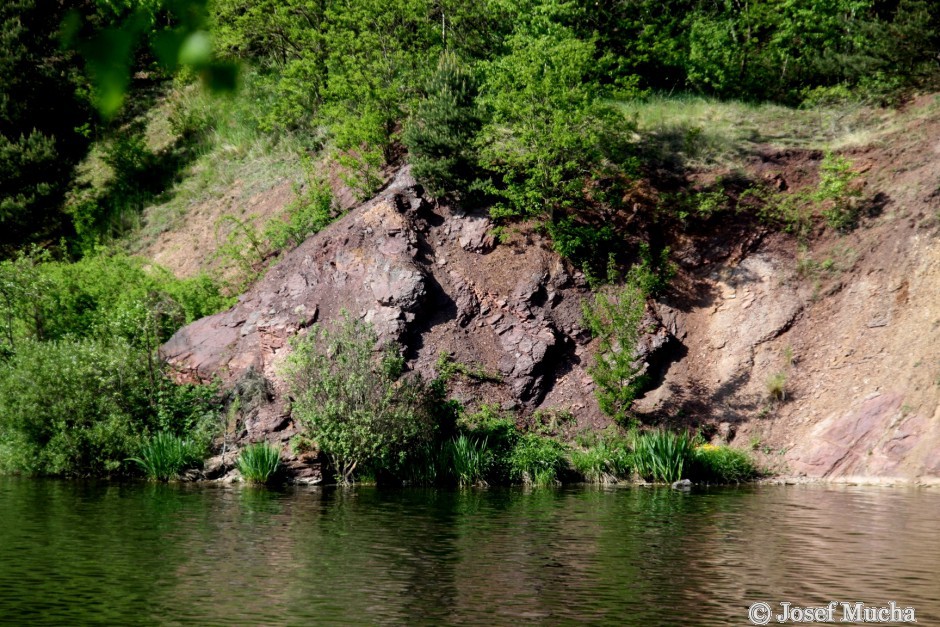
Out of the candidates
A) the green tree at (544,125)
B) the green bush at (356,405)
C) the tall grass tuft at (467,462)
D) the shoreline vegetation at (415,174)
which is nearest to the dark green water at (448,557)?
the green bush at (356,405)

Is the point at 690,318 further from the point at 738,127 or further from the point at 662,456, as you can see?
the point at 738,127

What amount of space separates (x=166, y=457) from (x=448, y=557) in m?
12.3

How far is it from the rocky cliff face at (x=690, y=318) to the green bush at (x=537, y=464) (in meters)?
2.44

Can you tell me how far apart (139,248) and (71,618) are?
102 feet

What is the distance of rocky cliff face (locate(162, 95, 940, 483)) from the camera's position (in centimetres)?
2406

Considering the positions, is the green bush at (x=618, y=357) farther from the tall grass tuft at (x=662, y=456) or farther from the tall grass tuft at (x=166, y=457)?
the tall grass tuft at (x=166, y=457)

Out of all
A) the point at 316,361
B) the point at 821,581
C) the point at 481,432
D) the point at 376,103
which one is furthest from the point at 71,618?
the point at 376,103

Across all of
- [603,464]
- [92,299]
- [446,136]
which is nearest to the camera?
[603,464]

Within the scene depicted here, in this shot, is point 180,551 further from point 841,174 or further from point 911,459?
point 841,174

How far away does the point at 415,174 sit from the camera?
28781 mm

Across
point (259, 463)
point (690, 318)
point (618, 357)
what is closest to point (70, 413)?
point (259, 463)

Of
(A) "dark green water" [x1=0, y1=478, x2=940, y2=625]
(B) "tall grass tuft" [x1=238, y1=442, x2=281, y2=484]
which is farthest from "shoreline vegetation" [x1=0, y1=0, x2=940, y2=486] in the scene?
(A) "dark green water" [x1=0, y1=478, x2=940, y2=625]

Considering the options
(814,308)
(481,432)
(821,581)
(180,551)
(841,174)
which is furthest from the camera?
(841,174)

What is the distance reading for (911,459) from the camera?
21.9m
